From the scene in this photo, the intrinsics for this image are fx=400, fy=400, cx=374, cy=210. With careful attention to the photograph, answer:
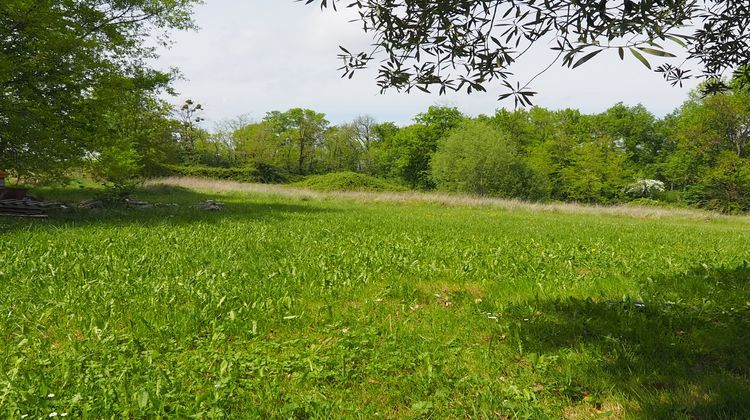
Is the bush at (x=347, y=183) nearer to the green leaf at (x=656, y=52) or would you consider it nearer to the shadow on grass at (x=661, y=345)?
the shadow on grass at (x=661, y=345)

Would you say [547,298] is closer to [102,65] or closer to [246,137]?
[102,65]

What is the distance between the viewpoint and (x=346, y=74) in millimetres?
3566

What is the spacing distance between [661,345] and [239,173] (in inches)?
1844

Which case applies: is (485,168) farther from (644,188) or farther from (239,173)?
(239,173)

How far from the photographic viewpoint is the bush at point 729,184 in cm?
3928

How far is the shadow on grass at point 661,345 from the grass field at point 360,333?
0.02 m

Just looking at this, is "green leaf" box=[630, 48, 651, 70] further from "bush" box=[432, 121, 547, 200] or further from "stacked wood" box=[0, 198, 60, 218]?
"bush" box=[432, 121, 547, 200]

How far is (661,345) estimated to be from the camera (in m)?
3.60

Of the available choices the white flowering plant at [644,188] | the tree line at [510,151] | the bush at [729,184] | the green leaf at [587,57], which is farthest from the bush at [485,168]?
the green leaf at [587,57]

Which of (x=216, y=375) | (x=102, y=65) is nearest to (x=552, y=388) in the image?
(x=216, y=375)

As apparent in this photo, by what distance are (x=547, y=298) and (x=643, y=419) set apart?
2.51 meters

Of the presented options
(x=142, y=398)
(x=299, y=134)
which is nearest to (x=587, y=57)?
(x=142, y=398)

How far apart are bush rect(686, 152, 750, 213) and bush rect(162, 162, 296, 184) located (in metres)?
49.0

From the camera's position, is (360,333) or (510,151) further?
(510,151)
